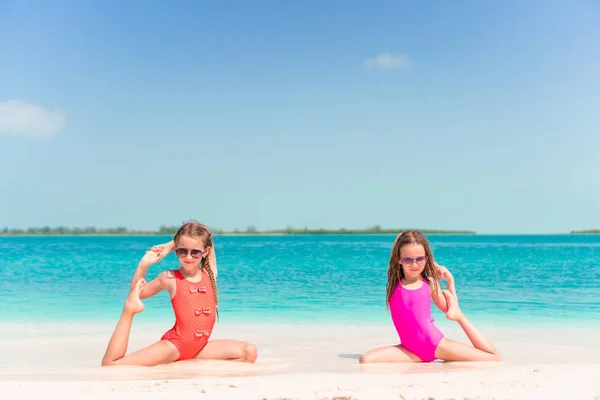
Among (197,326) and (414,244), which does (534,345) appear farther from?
(197,326)

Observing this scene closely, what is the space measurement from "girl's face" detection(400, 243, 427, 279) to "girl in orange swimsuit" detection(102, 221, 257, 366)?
1630 mm

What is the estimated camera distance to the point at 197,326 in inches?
216

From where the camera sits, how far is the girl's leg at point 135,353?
5301 millimetres

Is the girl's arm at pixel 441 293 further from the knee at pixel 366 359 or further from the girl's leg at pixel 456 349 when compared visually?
the knee at pixel 366 359

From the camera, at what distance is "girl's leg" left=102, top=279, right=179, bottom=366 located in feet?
17.4

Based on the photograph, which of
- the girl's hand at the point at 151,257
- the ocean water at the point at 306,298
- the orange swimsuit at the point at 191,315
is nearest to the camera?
the girl's hand at the point at 151,257

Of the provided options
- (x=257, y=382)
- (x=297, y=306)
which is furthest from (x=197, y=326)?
(x=297, y=306)

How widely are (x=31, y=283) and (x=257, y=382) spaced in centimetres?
1449

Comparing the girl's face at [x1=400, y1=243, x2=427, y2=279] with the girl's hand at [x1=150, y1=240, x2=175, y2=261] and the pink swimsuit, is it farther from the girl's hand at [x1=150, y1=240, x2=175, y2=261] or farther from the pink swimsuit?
the girl's hand at [x1=150, y1=240, x2=175, y2=261]

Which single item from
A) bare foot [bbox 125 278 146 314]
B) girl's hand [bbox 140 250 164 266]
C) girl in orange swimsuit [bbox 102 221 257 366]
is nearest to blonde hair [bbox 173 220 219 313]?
girl in orange swimsuit [bbox 102 221 257 366]

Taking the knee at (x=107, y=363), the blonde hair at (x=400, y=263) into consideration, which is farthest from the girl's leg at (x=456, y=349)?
the knee at (x=107, y=363)

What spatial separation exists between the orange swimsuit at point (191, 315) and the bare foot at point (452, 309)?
2020mm

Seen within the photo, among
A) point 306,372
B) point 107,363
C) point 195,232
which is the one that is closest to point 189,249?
point 195,232

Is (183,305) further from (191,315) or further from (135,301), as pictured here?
(135,301)
